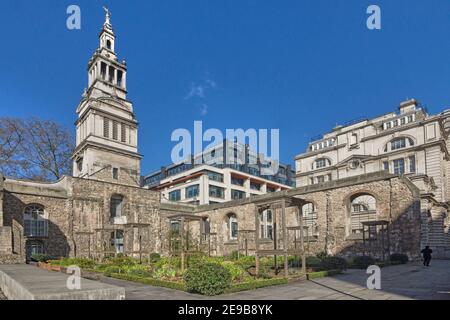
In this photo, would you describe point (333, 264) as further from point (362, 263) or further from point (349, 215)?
point (349, 215)

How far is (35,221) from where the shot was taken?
28891mm

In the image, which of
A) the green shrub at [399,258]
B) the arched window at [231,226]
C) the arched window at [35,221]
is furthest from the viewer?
the arched window at [231,226]

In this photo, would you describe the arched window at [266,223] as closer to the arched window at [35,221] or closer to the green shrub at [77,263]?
the arched window at [35,221]

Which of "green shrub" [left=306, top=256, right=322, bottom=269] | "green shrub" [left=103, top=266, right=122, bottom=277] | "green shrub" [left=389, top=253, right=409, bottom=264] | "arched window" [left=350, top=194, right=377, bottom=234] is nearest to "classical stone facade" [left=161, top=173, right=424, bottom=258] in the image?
"green shrub" [left=389, top=253, right=409, bottom=264]

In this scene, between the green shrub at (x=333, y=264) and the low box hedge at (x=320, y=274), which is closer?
the low box hedge at (x=320, y=274)

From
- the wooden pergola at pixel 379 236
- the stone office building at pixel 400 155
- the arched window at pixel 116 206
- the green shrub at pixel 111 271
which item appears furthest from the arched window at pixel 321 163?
the green shrub at pixel 111 271

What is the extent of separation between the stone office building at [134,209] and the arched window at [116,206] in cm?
10

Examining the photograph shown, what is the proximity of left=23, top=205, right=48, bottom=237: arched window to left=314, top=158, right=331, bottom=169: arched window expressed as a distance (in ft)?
131

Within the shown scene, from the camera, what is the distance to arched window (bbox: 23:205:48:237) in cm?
2827

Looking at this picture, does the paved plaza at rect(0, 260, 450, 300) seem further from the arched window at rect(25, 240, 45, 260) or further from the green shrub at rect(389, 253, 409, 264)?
the arched window at rect(25, 240, 45, 260)

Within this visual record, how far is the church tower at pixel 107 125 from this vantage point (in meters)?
38.3

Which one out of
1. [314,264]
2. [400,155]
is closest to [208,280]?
[314,264]
